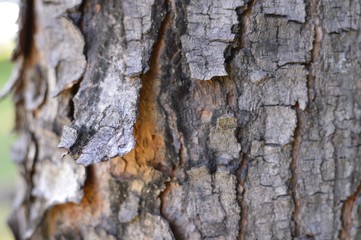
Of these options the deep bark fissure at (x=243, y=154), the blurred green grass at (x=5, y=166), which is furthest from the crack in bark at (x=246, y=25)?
the blurred green grass at (x=5, y=166)

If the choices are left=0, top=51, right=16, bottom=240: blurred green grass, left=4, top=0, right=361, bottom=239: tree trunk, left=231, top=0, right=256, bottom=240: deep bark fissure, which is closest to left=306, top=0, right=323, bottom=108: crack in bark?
left=4, top=0, right=361, bottom=239: tree trunk

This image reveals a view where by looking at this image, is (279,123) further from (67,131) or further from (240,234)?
(67,131)

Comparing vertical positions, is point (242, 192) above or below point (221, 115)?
below

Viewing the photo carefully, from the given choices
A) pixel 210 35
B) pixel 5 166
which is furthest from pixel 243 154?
pixel 5 166

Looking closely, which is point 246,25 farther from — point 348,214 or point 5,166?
point 5,166

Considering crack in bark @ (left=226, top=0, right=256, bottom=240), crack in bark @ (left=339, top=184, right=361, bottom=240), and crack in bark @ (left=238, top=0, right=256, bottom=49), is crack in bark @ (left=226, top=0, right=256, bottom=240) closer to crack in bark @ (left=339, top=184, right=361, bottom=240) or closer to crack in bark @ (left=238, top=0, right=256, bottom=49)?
crack in bark @ (left=238, top=0, right=256, bottom=49)

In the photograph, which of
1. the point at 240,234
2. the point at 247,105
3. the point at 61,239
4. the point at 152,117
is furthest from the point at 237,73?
the point at 61,239

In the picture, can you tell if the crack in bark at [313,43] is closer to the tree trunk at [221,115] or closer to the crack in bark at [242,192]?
the tree trunk at [221,115]
